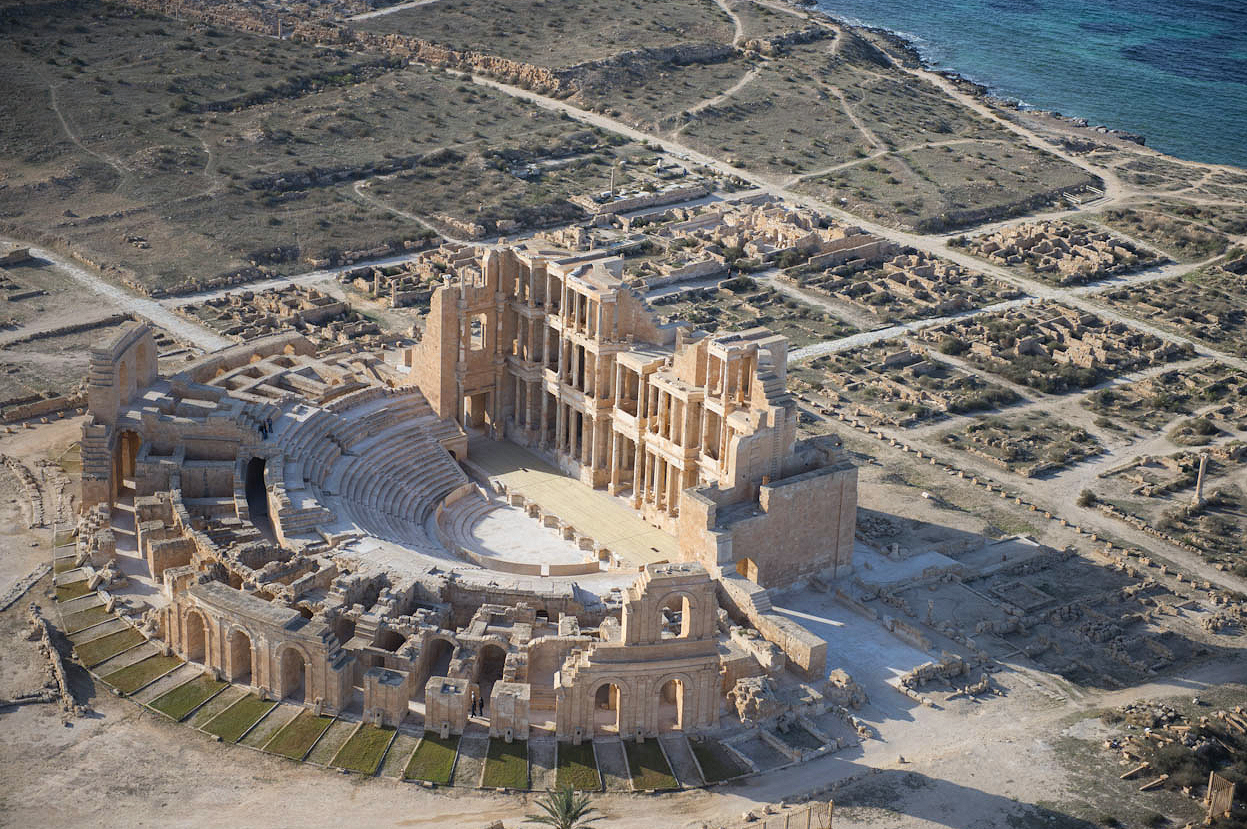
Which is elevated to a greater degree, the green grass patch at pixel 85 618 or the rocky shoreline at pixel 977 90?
the rocky shoreline at pixel 977 90

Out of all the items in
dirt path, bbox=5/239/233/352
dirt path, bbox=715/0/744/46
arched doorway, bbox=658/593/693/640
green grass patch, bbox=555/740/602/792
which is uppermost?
dirt path, bbox=715/0/744/46

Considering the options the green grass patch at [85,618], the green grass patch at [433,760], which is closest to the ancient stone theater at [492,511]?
the green grass patch at [433,760]

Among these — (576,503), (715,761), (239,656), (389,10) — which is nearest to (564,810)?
(715,761)

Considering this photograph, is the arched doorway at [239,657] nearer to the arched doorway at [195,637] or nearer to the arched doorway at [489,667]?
the arched doorway at [195,637]

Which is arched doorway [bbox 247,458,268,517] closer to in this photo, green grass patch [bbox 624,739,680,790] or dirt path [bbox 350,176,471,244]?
green grass patch [bbox 624,739,680,790]

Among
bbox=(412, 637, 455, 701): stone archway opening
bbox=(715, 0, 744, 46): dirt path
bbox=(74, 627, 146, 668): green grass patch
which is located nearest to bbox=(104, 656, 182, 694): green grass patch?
bbox=(74, 627, 146, 668): green grass patch

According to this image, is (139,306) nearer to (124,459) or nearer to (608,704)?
(124,459)
